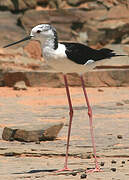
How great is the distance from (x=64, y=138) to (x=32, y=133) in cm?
56

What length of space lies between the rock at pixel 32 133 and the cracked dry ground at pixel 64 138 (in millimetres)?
104

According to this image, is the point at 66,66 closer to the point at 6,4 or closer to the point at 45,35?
the point at 45,35

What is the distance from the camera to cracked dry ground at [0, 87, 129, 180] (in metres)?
6.47

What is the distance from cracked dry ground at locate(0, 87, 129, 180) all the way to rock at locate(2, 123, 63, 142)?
104 millimetres

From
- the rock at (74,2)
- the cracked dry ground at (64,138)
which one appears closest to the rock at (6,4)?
the rock at (74,2)

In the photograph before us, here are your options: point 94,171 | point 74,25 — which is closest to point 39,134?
point 94,171

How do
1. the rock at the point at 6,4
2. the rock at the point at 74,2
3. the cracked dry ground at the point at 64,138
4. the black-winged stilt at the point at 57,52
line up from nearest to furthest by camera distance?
1. the cracked dry ground at the point at 64,138
2. the black-winged stilt at the point at 57,52
3. the rock at the point at 6,4
4. the rock at the point at 74,2

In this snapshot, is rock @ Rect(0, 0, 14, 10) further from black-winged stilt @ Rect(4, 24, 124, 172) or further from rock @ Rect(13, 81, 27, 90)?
black-winged stilt @ Rect(4, 24, 124, 172)

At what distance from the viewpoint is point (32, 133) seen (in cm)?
831

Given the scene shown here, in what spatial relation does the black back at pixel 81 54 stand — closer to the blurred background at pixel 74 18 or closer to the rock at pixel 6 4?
the blurred background at pixel 74 18

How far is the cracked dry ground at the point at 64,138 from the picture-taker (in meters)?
6.47

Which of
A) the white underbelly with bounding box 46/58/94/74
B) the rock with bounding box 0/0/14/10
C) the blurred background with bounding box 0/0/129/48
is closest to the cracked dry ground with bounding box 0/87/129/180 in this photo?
the white underbelly with bounding box 46/58/94/74

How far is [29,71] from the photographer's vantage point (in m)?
16.2

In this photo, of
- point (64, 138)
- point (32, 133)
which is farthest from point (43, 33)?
point (64, 138)
